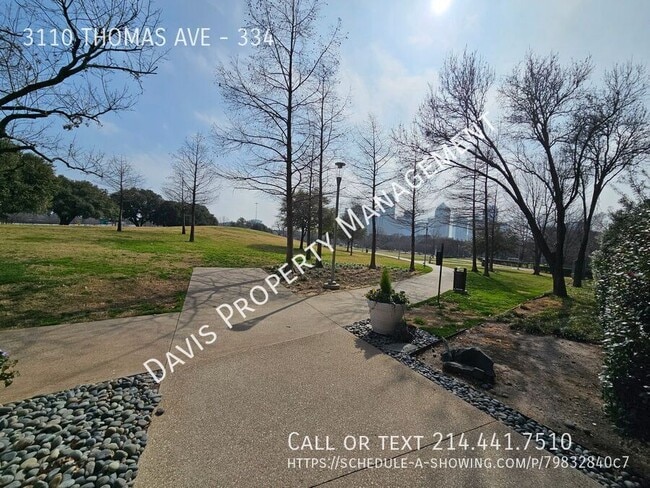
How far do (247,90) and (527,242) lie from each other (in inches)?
1685

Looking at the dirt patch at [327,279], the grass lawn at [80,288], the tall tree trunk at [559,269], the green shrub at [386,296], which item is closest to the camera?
the green shrub at [386,296]

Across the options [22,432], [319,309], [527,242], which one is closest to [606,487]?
[22,432]

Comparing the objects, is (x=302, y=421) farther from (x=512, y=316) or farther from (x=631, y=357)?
(x=512, y=316)

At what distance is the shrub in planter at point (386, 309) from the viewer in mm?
4910

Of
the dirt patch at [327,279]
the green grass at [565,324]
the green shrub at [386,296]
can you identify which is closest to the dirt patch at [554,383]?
the green grass at [565,324]

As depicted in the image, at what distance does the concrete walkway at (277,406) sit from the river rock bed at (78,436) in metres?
0.16

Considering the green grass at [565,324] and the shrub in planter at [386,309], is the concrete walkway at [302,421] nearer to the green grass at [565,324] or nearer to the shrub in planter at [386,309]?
the shrub in planter at [386,309]

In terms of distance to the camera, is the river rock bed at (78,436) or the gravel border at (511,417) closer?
the river rock bed at (78,436)

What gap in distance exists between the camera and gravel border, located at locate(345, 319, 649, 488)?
6.82ft

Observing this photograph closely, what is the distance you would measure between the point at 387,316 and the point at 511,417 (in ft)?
7.68

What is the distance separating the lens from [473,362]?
12.3ft

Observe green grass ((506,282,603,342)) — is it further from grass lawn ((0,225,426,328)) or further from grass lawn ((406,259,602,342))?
grass lawn ((0,225,426,328))

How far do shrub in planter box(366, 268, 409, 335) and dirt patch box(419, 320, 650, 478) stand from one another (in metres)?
0.78

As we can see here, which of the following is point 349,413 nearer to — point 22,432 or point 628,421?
point 628,421
